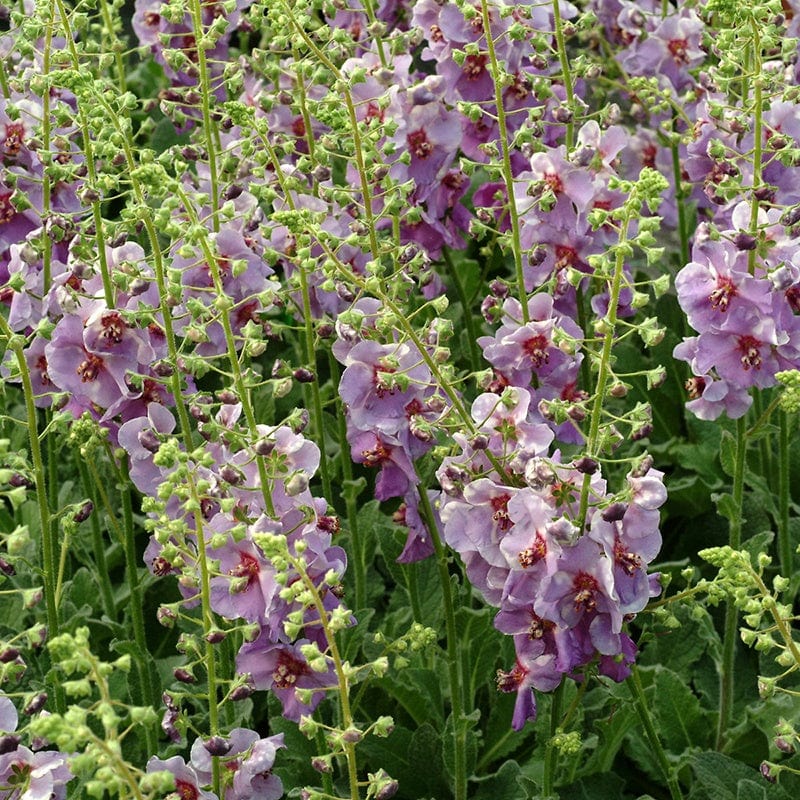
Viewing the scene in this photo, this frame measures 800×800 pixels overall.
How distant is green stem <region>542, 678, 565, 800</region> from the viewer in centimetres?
278

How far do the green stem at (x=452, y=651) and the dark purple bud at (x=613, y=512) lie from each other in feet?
1.77

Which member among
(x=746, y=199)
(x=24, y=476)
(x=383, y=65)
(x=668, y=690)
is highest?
(x=383, y=65)

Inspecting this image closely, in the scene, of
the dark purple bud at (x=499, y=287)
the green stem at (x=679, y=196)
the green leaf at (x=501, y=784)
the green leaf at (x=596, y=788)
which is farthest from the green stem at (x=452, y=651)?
the green stem at (x=679, y=196)

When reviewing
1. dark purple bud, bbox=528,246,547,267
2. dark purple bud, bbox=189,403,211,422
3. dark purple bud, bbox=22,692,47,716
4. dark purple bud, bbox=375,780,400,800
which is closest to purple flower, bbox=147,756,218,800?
dark purple bud, bbox=22,692,47,716

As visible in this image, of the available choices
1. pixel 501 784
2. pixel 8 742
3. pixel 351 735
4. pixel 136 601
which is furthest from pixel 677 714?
pixel 8 742

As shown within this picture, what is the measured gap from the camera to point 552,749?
9.39ft

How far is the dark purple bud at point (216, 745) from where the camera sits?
2285mm

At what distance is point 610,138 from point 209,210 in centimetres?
93

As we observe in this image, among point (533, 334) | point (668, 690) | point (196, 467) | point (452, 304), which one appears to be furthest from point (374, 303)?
point (452, 304)

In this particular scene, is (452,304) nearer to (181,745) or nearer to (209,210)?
(209,210)

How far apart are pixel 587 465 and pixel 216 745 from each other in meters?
0.74

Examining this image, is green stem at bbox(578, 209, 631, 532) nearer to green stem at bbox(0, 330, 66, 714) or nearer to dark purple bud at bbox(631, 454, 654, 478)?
dark purple bud at bbox(631, 454, 654, 478)

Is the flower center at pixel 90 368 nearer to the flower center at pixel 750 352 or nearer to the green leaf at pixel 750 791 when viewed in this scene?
the flower center at pixel 750 352

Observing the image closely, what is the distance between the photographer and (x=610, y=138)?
10.8 feet
